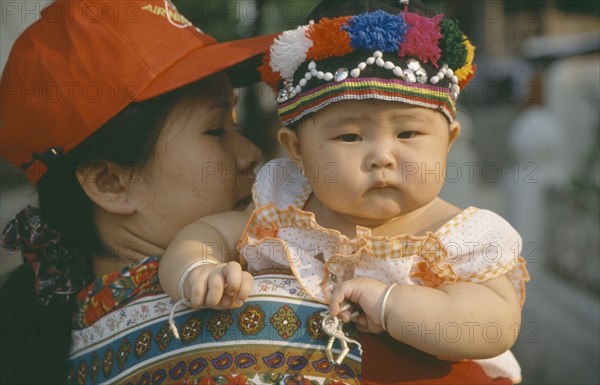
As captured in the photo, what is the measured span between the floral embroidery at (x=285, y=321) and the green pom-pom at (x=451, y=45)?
30.4 inches

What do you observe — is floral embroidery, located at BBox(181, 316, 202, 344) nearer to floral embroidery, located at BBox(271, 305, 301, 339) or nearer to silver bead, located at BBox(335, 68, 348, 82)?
floral embroidery, located at BBox(271, 305, 301, 339)

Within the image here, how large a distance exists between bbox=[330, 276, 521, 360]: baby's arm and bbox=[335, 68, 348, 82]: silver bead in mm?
508

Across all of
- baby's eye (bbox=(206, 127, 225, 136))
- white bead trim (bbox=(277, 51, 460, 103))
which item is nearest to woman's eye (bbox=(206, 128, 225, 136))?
baby's eye (bbox=(206, 127, 225, 136))

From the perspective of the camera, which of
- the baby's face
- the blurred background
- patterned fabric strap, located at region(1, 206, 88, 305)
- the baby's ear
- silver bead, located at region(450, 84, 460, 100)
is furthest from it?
the blurred background

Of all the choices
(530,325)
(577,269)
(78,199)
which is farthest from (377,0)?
(577,269)

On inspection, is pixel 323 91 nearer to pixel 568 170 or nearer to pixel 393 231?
pixel 393 231

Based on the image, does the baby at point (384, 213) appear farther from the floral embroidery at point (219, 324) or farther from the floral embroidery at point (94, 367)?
the floral embroidery at point (94, 367)

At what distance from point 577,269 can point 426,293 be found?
135 inches

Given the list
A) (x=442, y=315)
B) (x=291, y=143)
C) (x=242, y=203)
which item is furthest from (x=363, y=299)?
(x=242, y=203)

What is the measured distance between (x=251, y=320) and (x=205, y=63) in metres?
0.87

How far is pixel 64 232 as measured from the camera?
2420 millimetres

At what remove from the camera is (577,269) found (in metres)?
4.76

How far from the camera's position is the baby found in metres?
1.72

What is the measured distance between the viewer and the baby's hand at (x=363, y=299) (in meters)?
1.71
